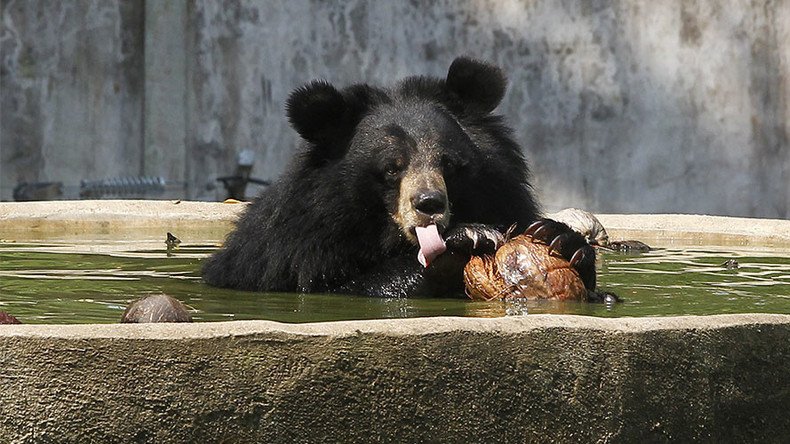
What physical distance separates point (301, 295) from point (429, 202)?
0.58 meters

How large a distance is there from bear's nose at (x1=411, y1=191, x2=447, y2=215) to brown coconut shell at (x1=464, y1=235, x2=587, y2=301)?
0.27 m

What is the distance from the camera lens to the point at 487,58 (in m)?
12.0

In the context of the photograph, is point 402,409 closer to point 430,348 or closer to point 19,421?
point 430,348

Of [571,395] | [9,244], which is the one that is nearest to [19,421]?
[571,395]

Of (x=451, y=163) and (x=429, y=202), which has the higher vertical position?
(x=451, y=163)

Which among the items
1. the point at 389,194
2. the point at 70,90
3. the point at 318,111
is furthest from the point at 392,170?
the point at 70,90

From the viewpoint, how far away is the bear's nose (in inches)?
180

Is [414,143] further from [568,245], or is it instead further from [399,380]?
[399,380]

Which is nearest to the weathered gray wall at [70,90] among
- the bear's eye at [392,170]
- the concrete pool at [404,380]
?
the bear's eye at [392,170]

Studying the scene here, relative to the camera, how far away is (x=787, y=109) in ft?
38.8

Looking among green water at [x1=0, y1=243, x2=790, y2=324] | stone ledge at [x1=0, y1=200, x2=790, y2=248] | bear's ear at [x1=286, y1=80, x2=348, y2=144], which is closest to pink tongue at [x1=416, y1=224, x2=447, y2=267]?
green water at [x1=0, y1=243, x2=790, y2=324]

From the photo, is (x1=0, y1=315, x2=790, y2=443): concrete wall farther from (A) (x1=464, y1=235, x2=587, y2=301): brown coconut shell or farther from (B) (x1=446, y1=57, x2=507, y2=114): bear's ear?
(B) (x1=446, y1=57, x2=507, y2=114): bear's ear

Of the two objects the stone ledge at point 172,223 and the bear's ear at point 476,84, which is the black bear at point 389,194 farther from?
the stone ledge at point 172,223

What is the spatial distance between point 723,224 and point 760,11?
4.82 metres
